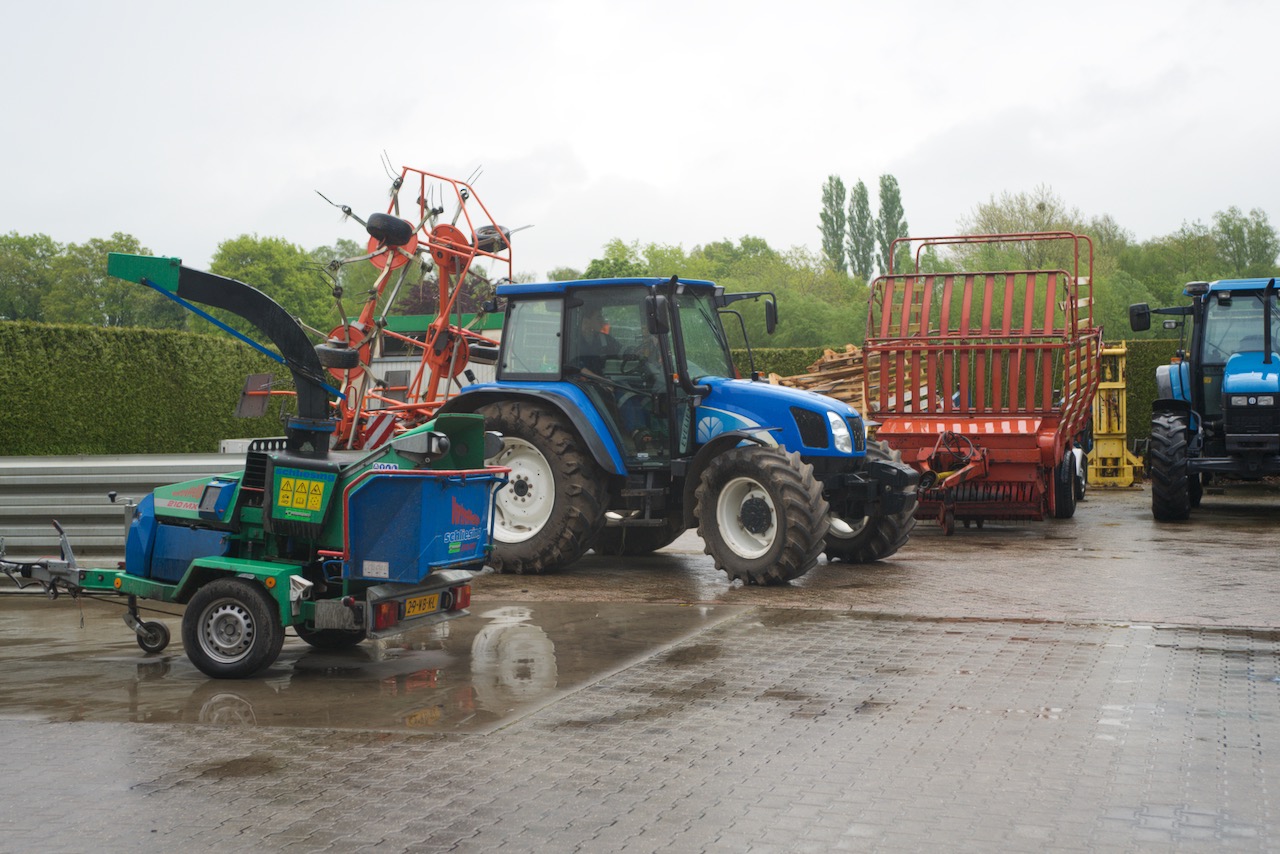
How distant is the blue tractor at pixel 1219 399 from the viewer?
50.0 feet

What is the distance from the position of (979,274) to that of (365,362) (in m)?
7.20

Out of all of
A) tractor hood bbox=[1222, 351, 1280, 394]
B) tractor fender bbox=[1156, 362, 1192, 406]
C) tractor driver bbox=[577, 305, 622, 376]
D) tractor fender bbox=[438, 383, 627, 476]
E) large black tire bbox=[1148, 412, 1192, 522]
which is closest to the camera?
tractor fender bbox=[438, 383, 627, 476]

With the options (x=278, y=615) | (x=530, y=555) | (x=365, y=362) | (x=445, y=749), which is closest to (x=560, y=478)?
(x=530, y=555)

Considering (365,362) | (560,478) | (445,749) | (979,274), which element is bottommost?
(445,749)

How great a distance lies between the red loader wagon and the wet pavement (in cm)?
449

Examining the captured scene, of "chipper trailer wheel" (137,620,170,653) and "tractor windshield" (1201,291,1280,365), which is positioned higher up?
"tractor windshield" (1201,291,1280,365)

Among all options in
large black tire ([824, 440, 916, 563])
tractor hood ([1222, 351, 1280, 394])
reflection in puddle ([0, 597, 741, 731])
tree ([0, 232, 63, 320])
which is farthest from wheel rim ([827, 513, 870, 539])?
tree ([0, 232, 63, 320])

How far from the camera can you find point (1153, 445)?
51.4ft

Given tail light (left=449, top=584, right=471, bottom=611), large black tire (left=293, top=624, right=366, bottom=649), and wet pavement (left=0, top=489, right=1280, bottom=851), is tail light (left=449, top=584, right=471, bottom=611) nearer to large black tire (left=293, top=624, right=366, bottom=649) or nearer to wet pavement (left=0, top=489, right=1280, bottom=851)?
wet pavement (left=0, top=489, right=1280, bottom=851)

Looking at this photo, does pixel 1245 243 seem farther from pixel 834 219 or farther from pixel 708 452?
pixel 708 452

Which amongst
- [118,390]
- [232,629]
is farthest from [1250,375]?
[118,390]

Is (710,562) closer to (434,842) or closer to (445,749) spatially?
(445,749)

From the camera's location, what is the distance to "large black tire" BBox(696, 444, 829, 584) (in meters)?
9.97

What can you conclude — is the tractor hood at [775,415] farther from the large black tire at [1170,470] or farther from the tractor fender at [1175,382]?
the tractor fender at [1175,382]
